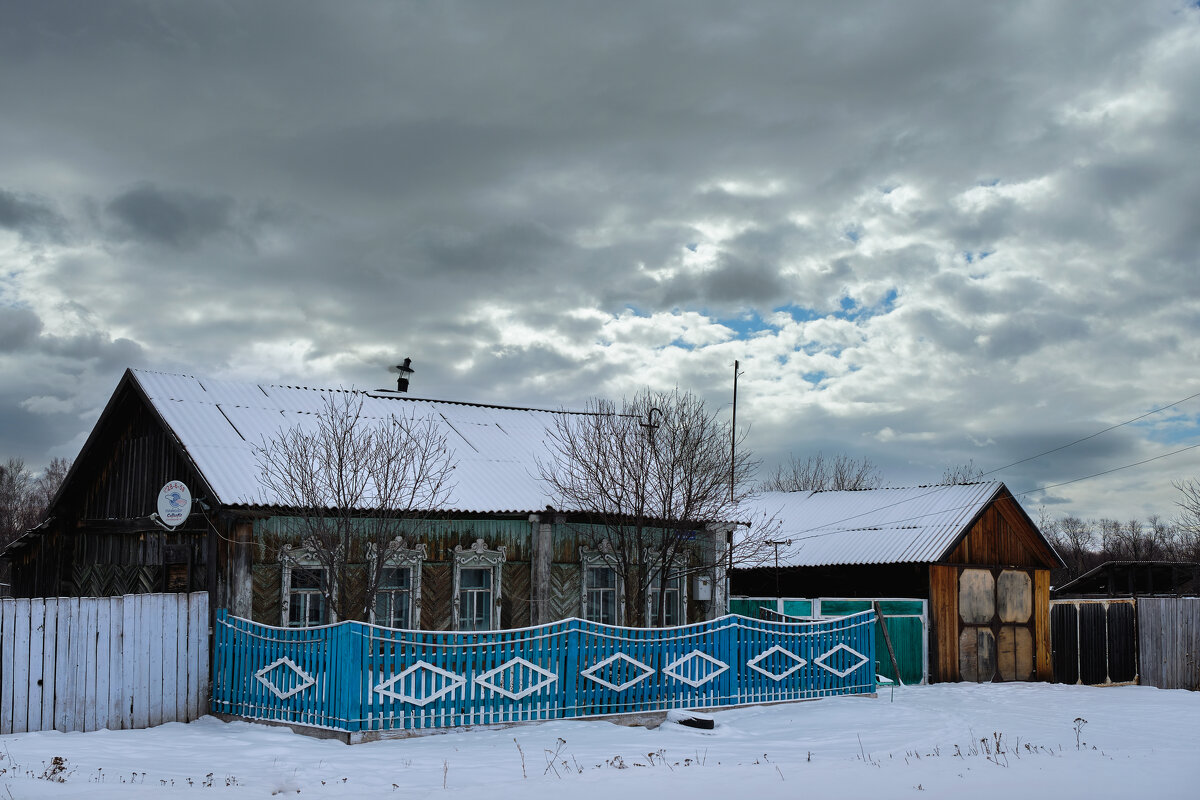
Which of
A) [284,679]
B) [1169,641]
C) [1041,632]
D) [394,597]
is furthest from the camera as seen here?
[1041,632]

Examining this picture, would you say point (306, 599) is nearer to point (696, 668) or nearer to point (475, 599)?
point (475, 599)

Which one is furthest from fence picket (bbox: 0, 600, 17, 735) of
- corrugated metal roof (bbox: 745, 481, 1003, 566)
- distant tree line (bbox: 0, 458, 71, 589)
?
distant tree line (bbox: 0, 458, 71, 589)

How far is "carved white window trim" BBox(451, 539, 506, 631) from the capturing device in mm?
18906

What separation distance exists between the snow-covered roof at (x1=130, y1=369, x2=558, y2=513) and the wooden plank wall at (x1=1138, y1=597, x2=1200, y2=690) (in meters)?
13.2

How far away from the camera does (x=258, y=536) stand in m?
16.9

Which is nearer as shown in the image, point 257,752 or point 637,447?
point 257,752

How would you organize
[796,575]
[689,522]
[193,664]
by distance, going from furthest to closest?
[796,575]
[689,522]
[193,664]

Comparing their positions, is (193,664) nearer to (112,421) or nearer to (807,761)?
(112,421)

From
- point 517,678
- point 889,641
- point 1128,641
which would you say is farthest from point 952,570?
point 517,678

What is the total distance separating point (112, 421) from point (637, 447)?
9.19 m

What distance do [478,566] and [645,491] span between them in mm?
3146

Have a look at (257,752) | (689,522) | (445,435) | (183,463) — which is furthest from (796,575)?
(257,752)

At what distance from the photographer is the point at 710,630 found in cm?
1680

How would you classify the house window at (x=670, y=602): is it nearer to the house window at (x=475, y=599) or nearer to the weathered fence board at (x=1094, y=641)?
the house window at (x=475, y=599)
